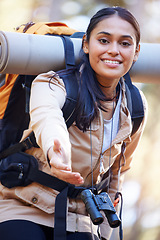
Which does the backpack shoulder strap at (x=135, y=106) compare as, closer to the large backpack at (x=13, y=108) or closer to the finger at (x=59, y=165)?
the large backpack at (x=13, y=108)

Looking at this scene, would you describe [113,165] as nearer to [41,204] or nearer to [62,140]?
[41,204]

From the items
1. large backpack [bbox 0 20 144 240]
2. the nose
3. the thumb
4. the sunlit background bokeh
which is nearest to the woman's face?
the nose

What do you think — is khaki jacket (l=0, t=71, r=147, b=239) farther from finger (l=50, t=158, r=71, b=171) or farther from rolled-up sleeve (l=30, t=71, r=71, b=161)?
finger (l=50, t=158, r=71, b=171)

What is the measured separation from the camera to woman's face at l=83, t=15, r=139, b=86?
2.45 metres

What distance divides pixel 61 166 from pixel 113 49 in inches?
32.2

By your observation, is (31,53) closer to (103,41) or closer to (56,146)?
(103,41)

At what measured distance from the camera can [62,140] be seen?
1.98 meters

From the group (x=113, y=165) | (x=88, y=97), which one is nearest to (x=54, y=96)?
(x=88, y=97)

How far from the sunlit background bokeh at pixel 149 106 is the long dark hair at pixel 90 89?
5868mm

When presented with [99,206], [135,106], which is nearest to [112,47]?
[135,106]

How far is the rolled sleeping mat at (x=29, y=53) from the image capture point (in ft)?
8.11

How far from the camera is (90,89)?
8.06ft

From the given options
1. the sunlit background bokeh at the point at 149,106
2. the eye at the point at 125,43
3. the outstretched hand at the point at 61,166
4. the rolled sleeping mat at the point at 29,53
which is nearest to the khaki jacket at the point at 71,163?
the rolled sleeping mat at the point at 29,53

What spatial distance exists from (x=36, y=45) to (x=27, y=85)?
0.20 m
